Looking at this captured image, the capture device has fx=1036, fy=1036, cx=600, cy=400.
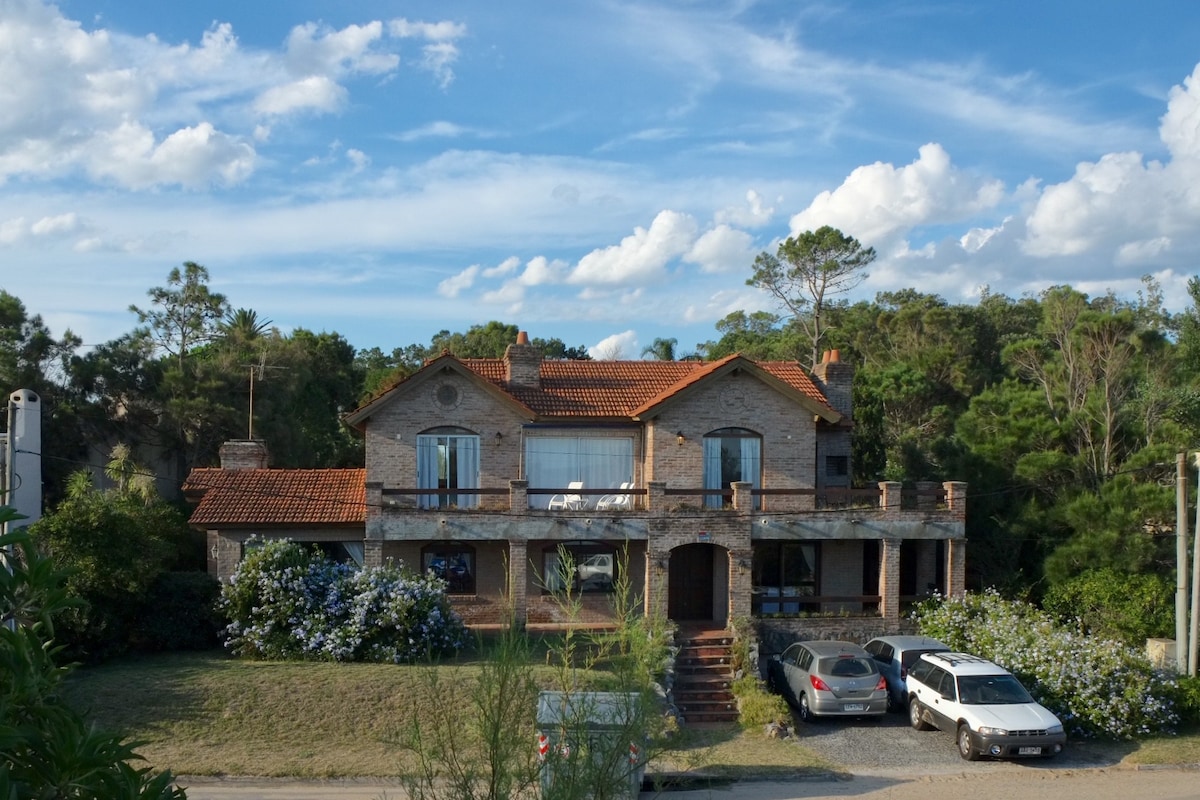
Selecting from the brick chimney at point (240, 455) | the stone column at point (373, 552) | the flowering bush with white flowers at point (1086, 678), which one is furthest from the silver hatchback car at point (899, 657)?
the brick chimney at point (240, 455)

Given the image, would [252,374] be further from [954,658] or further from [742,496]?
[954,658]

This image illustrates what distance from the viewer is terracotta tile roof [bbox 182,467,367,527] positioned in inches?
999

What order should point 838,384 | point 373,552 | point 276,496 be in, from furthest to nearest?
point 838,384 → point 276,496 → point 373,552

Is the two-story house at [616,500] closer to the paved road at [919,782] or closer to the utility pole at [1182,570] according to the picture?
the utility pole at [1182,570]

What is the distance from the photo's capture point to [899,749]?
63.5 ft

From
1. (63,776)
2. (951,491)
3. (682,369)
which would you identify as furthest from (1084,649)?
(63,776)

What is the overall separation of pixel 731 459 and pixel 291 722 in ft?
43.3

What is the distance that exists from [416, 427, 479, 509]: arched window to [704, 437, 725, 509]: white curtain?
603 cm

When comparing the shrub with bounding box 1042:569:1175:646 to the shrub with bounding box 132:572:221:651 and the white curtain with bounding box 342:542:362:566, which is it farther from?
the shrub with bounding box 132:572:221:651

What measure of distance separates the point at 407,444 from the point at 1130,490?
18.1 meters

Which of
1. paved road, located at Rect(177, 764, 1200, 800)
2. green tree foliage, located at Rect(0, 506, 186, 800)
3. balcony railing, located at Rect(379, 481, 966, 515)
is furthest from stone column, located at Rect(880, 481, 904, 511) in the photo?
green tree foliage, located at Rect(0, 506, 186, 800)

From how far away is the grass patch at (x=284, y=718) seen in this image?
17.5 metres

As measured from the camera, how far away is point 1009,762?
61.1ft

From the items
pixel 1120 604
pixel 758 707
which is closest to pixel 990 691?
pixel 758 707
